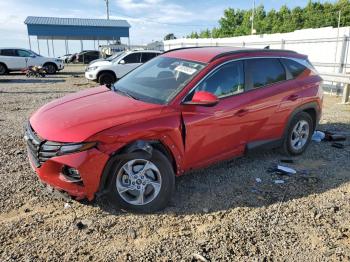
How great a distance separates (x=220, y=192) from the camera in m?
4.29

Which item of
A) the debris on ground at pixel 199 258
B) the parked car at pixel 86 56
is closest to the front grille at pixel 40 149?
the debris on ground at pixel 199 258

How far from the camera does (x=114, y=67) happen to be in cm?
1470

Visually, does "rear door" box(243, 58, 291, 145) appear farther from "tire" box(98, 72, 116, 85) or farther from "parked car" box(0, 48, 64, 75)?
"parked car" box(0, 48, 64, 75)

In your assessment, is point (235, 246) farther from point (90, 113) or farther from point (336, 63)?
point (336, 63)

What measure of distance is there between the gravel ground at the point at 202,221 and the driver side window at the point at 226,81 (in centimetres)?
121

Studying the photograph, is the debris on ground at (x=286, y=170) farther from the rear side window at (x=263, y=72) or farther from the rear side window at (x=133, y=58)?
the rear side window at (x=133, y=58)

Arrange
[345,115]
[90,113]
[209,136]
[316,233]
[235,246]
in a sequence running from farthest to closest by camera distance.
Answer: [345,115], [209,136], [90,113], [316,233], [235,246]

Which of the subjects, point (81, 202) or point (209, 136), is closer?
point (81, 202)

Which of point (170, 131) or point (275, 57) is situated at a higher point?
point (275, 57)

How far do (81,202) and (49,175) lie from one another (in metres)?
0.51

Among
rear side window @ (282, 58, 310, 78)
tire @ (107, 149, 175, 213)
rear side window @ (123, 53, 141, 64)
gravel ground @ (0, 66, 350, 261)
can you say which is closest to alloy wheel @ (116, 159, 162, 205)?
tire @ (107, 149, 175, 213)

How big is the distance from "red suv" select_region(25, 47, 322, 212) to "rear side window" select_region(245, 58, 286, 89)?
0.02 metres

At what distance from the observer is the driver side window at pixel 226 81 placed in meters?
4.20

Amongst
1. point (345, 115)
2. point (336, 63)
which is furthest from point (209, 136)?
point (336, 63)
